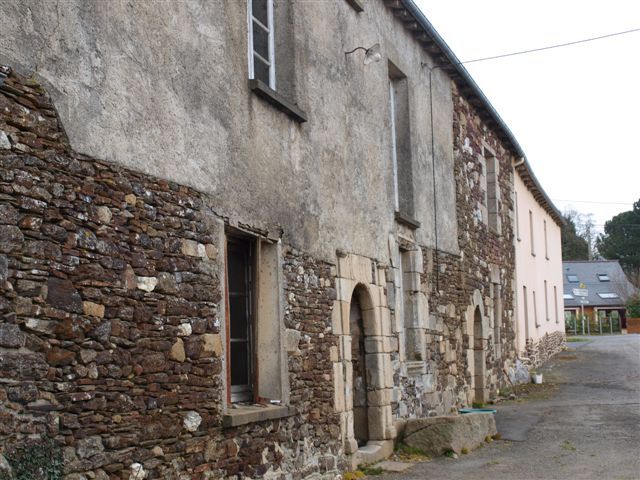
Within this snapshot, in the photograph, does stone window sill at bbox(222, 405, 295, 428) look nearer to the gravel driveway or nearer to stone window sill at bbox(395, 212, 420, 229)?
the gravel driveway

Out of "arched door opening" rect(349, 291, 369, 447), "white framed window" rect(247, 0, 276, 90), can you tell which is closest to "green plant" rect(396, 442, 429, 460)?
"arched door opening" rect(349, 291, 369, 447)

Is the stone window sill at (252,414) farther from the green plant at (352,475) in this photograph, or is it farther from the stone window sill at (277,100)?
the stone window sill at (277,100)

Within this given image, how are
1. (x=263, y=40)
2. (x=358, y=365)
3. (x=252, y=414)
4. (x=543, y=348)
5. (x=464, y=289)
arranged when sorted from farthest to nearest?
(x=543, y=348) < (x=464, y=289) < (x=358, y=365) < (x=263, y=40) < (x=252, y=414)

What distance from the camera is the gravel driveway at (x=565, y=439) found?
839 cm

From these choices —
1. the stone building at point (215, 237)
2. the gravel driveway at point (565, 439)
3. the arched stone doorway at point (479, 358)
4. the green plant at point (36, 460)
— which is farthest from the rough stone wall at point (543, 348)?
the green plant at point (36, 460)

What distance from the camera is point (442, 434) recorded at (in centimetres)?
941

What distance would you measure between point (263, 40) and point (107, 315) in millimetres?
3743

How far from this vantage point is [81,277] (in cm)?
496

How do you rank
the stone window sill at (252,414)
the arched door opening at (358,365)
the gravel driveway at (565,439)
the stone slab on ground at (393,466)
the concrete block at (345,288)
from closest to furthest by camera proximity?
the stone window sill at (252,414)
the gravel driveway at (565,439)
the concrete block at (345,288)
the stone slab on ground at (393,466)
the arched door opening at (358,365)

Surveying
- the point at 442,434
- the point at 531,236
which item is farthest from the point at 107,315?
the point at 531,236

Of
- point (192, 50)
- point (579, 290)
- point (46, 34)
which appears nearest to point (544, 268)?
point (192, 50)

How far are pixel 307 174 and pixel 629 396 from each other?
9.37 m

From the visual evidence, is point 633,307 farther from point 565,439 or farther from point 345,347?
point 345,347

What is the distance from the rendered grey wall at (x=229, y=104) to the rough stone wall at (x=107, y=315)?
0.22 meters
